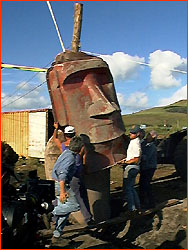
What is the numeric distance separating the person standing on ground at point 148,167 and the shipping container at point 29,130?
10132 mm

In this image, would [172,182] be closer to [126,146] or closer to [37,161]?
[126,146]

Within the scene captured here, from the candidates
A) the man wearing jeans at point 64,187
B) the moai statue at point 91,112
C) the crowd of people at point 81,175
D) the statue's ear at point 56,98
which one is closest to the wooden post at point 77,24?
the moai statue at point 91,112

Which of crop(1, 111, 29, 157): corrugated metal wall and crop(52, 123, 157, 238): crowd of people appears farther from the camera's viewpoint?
crop(1, 111, 29, 157): corrugated metal wall

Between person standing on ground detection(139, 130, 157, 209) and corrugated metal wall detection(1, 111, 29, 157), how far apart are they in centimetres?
1161

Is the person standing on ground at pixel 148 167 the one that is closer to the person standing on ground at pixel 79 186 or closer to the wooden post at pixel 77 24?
the person standing on ground at pixel 79 186

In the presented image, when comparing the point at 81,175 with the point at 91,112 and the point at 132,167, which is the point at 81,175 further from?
the point at 91,112

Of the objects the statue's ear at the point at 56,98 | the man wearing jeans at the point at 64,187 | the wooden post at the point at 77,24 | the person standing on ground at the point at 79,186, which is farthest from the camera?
the wooden post at the point at 77,24

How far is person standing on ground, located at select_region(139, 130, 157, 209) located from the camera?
7293 millimetres

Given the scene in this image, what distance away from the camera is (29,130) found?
18.3m

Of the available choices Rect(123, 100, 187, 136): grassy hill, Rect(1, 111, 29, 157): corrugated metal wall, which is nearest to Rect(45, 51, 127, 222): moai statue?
Rect(1, 111, 29, 157): corrugated metal wall

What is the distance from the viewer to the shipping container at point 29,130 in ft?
57.1

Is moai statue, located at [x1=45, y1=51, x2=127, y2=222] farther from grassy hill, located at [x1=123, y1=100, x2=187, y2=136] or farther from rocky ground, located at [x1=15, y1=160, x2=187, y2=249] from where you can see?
grassy hill, located at [x1=123, y1=100, x2=187, y2=136]

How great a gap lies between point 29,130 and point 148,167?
38.6ft

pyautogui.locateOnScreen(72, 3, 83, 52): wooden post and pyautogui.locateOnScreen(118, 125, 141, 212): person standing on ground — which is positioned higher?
pyautogui.locateOnScreen(72, 3, 83, 52): wooden post
